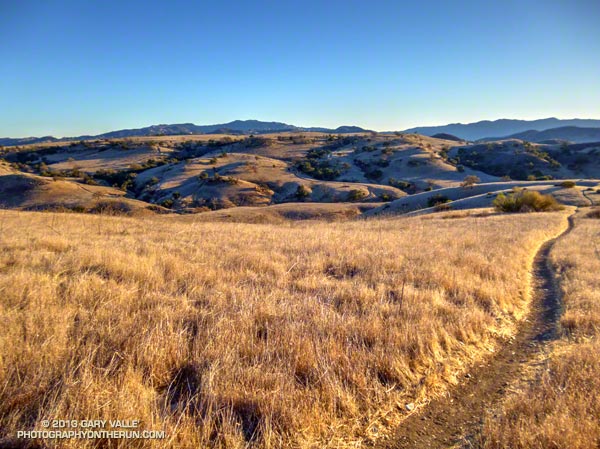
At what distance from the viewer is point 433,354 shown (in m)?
4.09

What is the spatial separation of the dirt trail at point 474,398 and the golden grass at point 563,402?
8.7 inches

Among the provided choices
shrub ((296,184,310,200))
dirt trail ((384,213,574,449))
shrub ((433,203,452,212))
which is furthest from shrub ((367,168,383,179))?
dirt trail ((384,213,574,449))

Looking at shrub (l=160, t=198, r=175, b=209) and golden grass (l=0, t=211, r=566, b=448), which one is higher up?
golden grass (l=0, t=211, r=566, b=448)

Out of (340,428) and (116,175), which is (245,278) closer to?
(340,428)

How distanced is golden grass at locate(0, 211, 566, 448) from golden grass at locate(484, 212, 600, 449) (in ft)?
2.52

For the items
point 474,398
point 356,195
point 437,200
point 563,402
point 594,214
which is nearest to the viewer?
point 563,402

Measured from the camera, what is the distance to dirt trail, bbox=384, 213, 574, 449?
10.0 feet

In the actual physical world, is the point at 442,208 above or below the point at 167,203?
above

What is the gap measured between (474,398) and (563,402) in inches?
31.8

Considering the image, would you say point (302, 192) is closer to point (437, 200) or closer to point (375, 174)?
point (437, 200)

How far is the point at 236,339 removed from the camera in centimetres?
392

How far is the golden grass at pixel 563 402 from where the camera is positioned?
106 inches

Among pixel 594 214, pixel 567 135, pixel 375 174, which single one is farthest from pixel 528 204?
pixel 567 135

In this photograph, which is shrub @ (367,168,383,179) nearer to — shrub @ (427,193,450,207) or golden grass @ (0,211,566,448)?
shrub @ (427,193,450,207)
